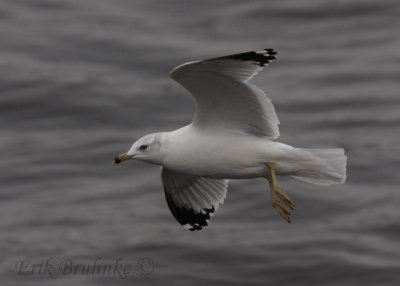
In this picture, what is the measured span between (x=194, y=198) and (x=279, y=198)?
50.5 inches

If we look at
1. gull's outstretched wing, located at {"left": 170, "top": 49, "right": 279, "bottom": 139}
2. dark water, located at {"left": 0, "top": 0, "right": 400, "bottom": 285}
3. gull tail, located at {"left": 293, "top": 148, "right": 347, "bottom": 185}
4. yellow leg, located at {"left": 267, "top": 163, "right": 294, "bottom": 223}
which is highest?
gull's outstretched wing, located at {"left": 170, "top": 49, "right": 279, "bottom": 139}

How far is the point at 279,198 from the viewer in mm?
9289

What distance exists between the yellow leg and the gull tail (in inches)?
9.0

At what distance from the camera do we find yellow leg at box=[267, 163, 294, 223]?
29.8ft

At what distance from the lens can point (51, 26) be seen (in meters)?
27.2

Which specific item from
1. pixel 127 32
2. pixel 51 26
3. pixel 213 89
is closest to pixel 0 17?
pixel 51 26

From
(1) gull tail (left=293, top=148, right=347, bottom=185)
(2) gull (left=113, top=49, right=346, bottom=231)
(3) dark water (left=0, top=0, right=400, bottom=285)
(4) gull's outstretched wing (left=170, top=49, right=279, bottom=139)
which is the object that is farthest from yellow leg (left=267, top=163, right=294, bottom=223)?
(3) dark water (left=0, top=0, right=400, bottom=285)

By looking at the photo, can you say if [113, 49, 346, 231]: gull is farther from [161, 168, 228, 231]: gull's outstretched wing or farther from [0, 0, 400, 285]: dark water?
A: [0, 0, 400, 285]: dark water

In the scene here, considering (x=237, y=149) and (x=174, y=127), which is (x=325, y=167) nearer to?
(x=237, y=149)

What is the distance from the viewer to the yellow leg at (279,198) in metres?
9.09

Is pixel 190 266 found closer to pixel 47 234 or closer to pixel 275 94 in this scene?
pixel 47 234

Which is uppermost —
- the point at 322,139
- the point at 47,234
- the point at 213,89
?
the point at 213,89

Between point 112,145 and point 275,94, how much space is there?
3914 mm

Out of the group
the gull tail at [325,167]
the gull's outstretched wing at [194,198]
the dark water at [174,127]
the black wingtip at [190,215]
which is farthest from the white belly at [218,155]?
the dark water at [174,127]
